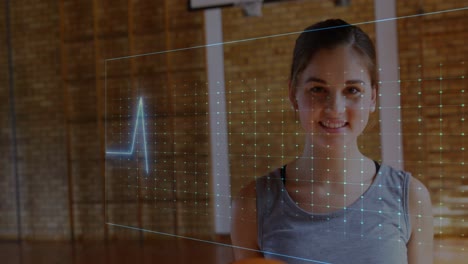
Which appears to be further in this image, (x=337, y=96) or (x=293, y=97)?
(x=293, y=97)

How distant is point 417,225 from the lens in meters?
1.35

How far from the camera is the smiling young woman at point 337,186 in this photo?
4.51ft

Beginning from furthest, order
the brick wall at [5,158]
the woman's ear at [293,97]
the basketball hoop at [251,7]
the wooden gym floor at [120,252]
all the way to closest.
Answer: the brick wall at [5,158] → the wooden gym floor at [120,252] → the basketball hoop at [251,7] → the woman's ear at [293,97]

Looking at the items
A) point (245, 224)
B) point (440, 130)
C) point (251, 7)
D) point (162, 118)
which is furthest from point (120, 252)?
point (440, 130)

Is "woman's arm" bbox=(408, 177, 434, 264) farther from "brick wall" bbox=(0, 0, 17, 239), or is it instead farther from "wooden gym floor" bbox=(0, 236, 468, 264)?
"brick wall" bbox=(0, 0, 17, 239)

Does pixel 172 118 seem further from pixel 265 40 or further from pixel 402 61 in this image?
pixel 402 61

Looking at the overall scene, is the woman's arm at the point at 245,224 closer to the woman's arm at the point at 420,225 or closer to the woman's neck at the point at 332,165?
the woman's neck at the point at 332,165

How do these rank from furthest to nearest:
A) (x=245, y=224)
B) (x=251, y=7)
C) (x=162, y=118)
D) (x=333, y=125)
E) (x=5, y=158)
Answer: (x=5, y=158) < (x=251, y=7) < (x=162, y=118) < (x=245, y=224) < (x=333, y=125)

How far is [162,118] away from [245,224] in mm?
602

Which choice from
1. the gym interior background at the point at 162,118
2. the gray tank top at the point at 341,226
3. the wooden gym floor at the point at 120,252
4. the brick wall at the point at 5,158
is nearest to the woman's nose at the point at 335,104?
the gym interior background at the point at 162,118

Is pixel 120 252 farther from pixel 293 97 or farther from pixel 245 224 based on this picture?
pixel 293 97

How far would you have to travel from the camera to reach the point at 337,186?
147 cm

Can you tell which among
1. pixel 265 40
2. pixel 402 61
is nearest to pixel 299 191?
pixel 402 61
